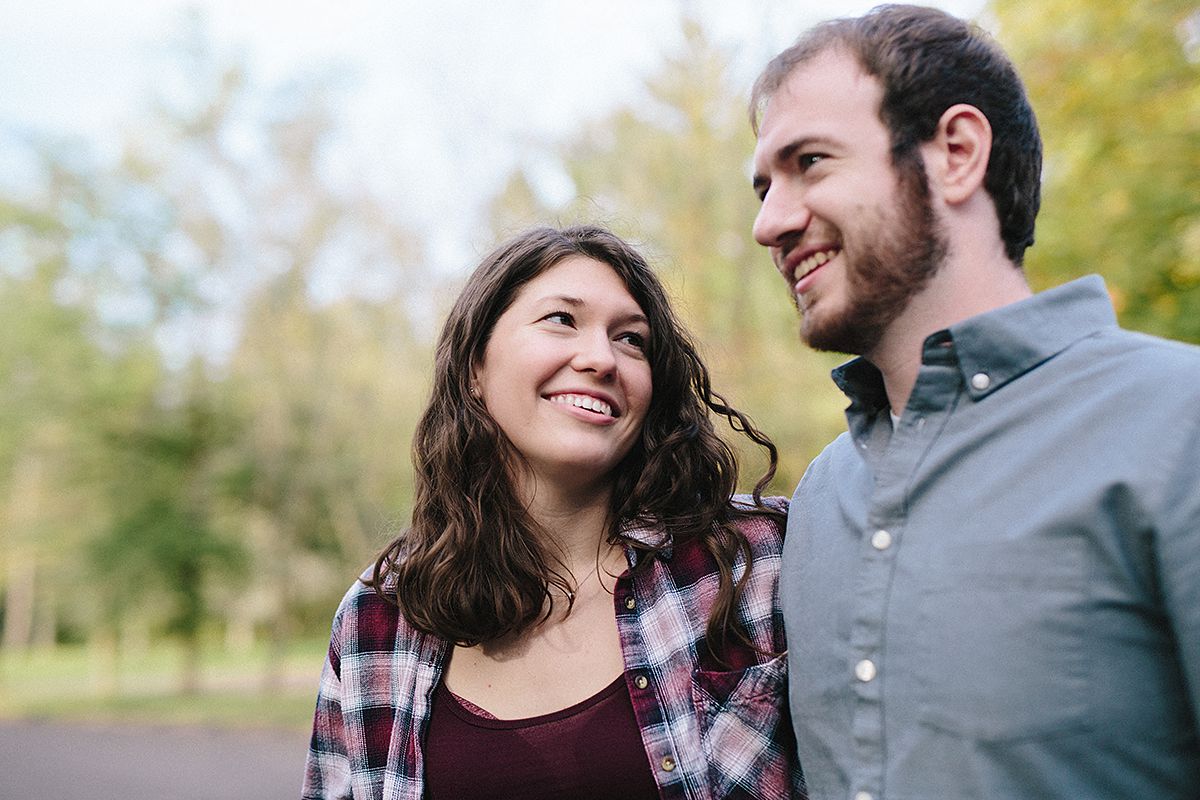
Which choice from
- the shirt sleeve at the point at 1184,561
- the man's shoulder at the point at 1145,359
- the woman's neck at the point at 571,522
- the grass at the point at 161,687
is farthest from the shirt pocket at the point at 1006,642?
the grass at the point at 161,687

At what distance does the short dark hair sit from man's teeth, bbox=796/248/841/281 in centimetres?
19

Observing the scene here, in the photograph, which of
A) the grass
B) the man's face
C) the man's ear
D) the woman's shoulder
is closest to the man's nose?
the man's face

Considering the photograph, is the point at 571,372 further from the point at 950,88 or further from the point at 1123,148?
the point at 1123,148

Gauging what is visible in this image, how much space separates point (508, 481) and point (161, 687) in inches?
934

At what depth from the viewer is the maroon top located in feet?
7.66

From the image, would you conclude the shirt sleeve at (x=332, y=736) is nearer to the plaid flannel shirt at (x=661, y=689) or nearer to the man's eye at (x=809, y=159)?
the plaid flannel shirt at (x=661, y=689)

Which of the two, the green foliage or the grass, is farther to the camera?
the grass

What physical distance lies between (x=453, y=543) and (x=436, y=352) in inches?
22.4

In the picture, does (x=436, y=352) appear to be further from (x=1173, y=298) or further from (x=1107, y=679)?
(x=1173, y=298)

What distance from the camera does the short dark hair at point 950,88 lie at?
184 centimetres

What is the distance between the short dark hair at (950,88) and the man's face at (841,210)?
3cm

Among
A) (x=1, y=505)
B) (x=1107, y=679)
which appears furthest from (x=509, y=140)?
(x=1, y=505)

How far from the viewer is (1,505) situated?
72.0ft

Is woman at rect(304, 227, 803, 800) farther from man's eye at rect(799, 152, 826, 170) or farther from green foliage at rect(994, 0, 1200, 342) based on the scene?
green foliage at rect(994, 0, 1200, 342)
